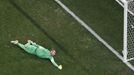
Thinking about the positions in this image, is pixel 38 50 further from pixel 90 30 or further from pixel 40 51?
pixel 90 30

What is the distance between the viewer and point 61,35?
13617mm

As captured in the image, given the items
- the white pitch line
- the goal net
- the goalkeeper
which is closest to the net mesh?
the goal net

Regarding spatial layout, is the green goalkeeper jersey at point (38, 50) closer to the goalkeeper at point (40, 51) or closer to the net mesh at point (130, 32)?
the goalkeeper at point (40, 51)

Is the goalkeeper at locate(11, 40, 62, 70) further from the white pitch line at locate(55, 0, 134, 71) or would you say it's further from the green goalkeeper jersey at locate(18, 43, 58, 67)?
the white pitch line at locate(55, 0, 134, 71)

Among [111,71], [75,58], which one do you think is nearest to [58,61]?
[75,58]

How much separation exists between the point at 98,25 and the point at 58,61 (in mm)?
1615

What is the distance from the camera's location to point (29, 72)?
12547 millimetres

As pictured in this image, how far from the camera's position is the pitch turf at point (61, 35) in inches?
500

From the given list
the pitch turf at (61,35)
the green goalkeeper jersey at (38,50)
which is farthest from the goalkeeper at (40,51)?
the pitch turf at (61,35)

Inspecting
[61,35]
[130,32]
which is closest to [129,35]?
[130,32]

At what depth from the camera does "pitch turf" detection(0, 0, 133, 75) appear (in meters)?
12.7

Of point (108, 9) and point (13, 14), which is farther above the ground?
point (108, 9)

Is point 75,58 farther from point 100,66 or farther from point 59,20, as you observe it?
point 59,20

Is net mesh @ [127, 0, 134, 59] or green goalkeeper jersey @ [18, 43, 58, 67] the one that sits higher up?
net mesh @ [127, 0, 134, 59]
